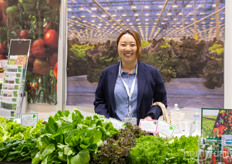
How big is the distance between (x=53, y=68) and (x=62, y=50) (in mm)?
280

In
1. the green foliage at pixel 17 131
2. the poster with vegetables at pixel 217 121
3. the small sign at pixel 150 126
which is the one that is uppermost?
the poster with vegetables at pixel 217 121

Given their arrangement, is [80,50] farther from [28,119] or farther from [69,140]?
[69,140]

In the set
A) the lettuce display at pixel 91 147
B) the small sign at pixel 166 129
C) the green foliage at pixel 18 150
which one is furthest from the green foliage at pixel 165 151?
the green foliage at pixel 18 150

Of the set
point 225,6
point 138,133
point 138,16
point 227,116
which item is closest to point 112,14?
point 138,16

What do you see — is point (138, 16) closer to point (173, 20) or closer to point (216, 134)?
point (173, 20)

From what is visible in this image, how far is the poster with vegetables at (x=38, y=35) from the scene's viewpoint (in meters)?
3.68

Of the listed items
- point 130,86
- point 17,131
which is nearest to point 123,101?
point 130,86

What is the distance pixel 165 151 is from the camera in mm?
1227

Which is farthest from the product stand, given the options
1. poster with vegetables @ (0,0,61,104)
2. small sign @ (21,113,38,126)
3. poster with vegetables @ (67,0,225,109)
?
small sign @ (21,113,38,126)

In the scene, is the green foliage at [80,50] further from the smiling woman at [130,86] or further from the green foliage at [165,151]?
the green foliage at [165,151]

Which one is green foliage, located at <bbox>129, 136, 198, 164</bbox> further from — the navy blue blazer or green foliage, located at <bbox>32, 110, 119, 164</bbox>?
the navy blue blazer

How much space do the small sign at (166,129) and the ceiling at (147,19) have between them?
6.42 feet

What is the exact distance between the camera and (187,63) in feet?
10.9

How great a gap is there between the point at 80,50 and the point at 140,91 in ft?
5.26
